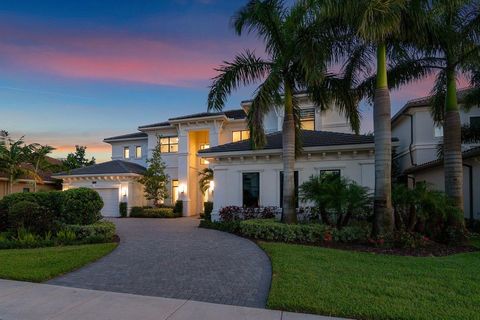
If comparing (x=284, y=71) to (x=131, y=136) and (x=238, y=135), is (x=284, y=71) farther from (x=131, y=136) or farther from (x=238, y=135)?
(x=131, y=136)

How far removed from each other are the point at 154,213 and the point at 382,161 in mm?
17406

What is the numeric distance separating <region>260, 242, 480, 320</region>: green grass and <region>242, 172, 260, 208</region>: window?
8.34m

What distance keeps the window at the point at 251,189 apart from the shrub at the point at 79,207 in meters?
7.44

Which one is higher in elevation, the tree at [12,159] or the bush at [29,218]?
the tree at [12,159]

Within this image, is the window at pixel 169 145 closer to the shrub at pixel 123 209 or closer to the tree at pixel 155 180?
the tree at pixel 155 180

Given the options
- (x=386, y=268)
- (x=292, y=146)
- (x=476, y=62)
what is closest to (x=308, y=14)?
(x=292, y=146)

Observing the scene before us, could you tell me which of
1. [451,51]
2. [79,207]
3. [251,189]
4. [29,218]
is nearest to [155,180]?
[251,189]

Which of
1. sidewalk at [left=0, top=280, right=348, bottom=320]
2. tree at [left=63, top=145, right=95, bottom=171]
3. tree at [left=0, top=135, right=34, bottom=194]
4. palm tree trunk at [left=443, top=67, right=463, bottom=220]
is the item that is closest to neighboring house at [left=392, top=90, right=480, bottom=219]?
palm tree trunk at [left=443, top=67, right=463, bottom=220]

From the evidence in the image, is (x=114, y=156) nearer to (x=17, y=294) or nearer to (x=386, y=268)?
(x=17, y=294)

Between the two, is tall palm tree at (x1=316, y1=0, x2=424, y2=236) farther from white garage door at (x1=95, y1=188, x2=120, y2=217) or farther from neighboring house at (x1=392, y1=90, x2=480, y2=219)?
white garage door at (x1=95, y1=188, x2=120, y2=217)

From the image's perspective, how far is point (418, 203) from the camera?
9945mm

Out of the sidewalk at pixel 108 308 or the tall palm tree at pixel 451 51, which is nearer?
the sidewalk at pixel 108 308

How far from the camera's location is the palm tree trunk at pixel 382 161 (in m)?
9.76

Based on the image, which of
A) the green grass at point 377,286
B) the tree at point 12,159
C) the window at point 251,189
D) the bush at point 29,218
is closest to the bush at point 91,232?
the bush at point 29,218
